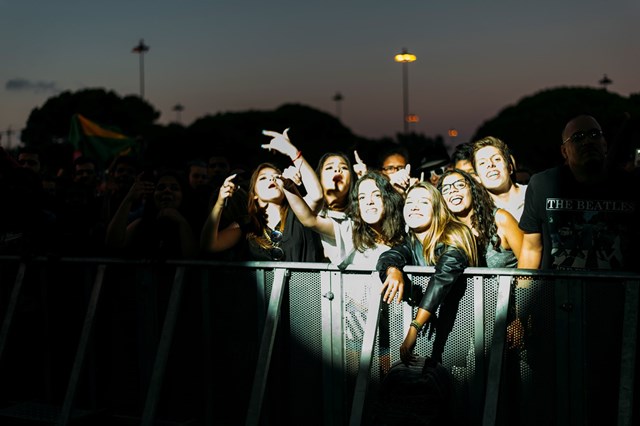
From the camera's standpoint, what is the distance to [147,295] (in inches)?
213

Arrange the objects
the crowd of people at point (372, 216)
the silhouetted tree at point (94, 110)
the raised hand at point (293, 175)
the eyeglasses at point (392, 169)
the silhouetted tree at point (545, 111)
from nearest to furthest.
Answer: the crowd of people at point (372, 216) → the raised hand at point (293, 175) → the eyeglasses at point (392, 169) → the silhouetted tree at point (545, 111) → the silhouetted tree at point (94, 110)

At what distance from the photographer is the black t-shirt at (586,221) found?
4352 millimetres

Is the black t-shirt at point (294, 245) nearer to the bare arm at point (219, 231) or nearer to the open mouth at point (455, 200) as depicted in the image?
the bare arm at point (219, 231)

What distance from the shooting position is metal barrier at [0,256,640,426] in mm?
4117

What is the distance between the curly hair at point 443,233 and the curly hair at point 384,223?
39 cm

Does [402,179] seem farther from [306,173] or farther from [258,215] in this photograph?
[258,215]

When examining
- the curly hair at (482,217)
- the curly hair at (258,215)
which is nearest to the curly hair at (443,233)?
the curly hair at (482,217)

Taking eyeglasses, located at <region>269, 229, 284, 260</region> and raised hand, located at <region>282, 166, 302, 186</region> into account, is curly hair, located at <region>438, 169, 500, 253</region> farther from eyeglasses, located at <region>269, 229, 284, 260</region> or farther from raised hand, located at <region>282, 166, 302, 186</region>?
eyeglasses, located at <region>269, 229, 284, 260</region>

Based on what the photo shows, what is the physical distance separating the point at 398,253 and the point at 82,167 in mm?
4564

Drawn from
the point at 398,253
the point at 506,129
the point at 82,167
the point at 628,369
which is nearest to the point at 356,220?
the point at 398,253

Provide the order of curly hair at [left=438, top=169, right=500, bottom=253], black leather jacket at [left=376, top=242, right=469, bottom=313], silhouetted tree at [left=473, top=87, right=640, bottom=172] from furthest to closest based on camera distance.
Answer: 1. silhouetted tree at [left=473, top=87, right=640, bottom=172]
2. curly hair at [left=438, top=169, right=500, bottom=253]
3. black leather jacket at [left=376, top=242, right=469, bottom=313]

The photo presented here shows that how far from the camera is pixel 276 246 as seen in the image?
17.6 ft

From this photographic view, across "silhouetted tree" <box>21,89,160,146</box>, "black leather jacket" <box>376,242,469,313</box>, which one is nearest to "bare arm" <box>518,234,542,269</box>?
"black leather jacket" <box>376,242,469,313</box>

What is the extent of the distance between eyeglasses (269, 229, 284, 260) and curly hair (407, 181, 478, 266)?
121cm
